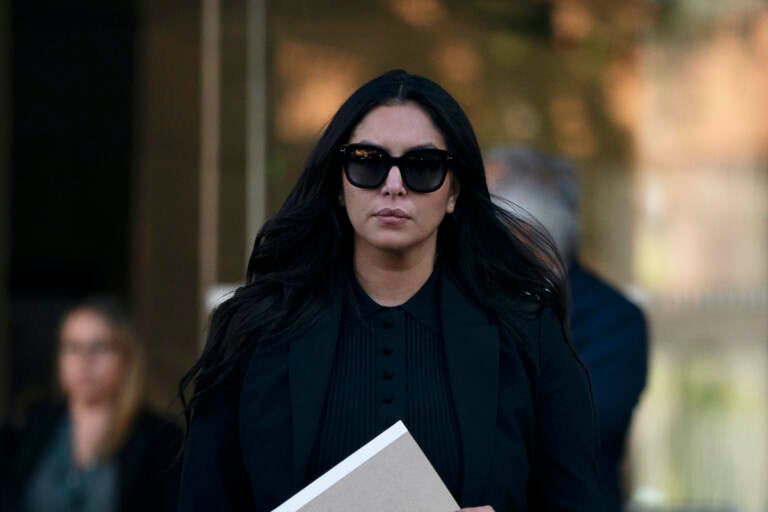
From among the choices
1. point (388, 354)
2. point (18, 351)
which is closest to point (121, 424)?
point (18, 351)

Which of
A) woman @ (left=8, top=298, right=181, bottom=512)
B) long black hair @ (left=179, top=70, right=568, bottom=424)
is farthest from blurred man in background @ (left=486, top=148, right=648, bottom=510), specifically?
woman @ (left=8, top=298, right=181, bottom=512)

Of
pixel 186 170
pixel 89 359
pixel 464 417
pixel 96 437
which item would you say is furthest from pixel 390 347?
pixel 186 170

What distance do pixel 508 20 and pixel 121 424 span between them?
284 cm

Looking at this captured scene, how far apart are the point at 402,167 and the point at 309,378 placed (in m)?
0.39

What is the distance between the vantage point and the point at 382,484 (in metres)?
2.60

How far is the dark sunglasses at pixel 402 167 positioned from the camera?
276 centimetres

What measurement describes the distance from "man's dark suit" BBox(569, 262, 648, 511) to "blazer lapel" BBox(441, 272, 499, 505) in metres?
1.47

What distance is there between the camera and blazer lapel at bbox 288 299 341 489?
2705 mm

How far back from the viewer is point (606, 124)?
7750mm

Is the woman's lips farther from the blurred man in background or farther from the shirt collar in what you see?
the blurred man in background

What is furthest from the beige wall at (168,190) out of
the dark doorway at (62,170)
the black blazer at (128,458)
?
the black blazer at (128,458)

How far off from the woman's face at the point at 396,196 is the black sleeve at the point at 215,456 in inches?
→ 14.0

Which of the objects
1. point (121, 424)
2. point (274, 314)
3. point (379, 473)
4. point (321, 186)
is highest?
point (321, 186)

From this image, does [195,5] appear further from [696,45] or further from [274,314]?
[274,314]
